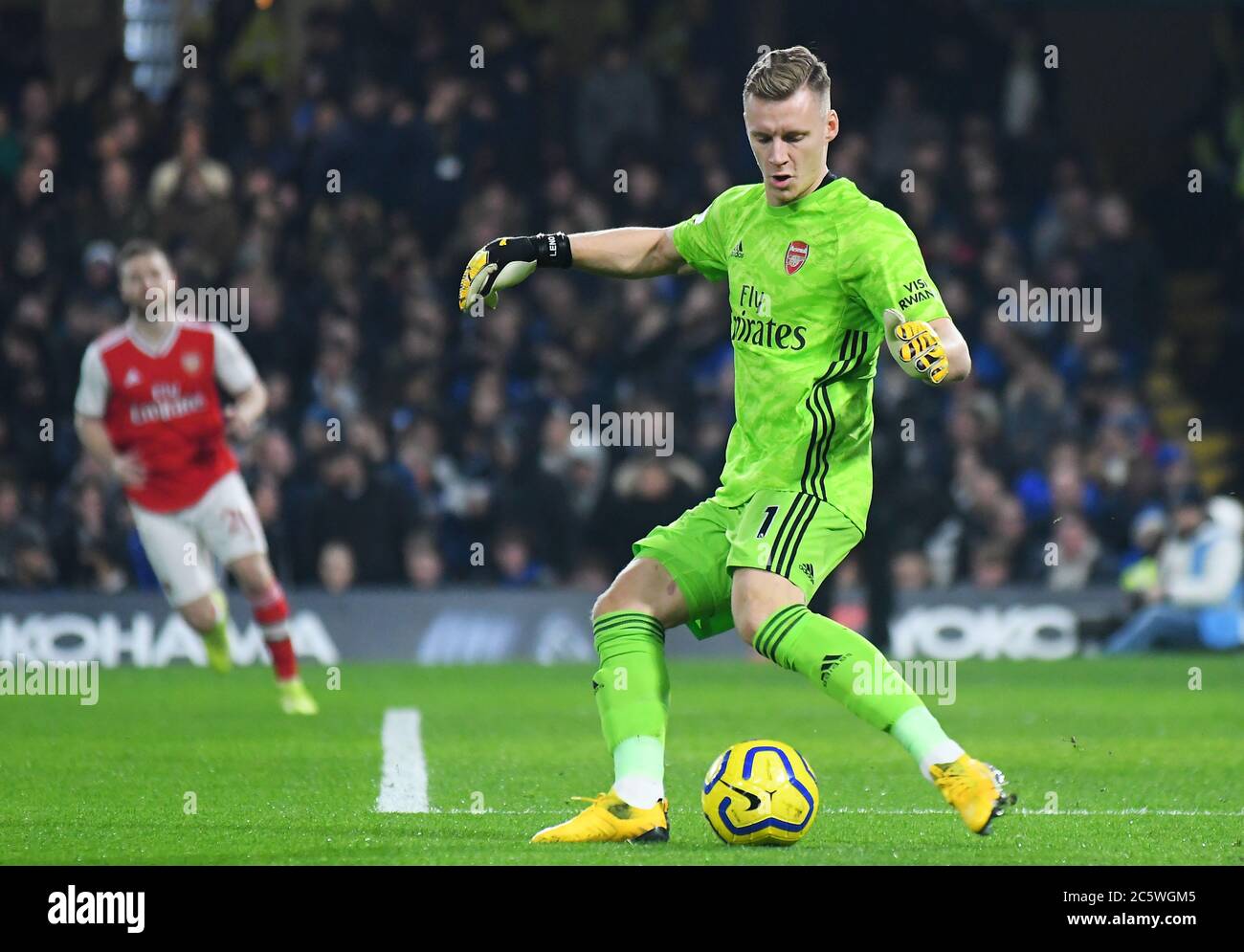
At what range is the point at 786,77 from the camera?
5.98 m

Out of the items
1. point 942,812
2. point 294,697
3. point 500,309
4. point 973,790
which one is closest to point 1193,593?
point 500,309

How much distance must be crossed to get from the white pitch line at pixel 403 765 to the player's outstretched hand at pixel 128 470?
72.1 inches

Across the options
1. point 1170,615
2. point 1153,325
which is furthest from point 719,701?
point 1153,325

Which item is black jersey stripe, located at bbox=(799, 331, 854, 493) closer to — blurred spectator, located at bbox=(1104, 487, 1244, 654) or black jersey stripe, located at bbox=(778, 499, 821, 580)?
black jersey stripe, located at bbox=(778, 499, 821, 580)

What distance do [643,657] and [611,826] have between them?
0.49m

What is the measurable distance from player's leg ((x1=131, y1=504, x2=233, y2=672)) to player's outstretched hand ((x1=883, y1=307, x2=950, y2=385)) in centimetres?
683

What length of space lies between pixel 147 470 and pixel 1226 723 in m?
5.81

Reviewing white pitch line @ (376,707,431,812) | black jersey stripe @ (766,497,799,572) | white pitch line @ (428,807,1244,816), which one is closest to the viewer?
black jersey stripe @ (766,497,799,572)

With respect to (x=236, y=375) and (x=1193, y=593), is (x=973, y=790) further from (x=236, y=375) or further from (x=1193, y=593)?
(x=1193, y=593)

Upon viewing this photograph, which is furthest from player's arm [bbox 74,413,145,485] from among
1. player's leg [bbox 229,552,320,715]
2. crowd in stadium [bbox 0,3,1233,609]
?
crowd in stadium [bbox 0,3,1233,609]

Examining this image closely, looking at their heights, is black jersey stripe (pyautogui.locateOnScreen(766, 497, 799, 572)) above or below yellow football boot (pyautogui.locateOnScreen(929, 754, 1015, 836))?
above

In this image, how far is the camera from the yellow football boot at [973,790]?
18.2 ft

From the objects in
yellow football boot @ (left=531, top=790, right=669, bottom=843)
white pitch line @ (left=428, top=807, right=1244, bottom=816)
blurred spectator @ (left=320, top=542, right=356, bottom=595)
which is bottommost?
white pitch line @ (left=428, top=807, right=1244, bottom=816)

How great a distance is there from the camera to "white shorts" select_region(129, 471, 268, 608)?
38.0ft
